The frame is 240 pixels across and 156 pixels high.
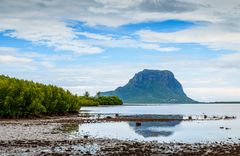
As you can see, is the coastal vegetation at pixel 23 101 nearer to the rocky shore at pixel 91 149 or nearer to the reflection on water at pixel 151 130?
the reflection on water at pixel 151 130

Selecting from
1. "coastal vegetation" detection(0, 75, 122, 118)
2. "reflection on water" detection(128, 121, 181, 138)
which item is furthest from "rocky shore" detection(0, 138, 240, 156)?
"coastal vegetation" detection(0, 75, 122, 118)

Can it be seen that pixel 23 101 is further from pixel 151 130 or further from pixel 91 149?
pixel 91 149

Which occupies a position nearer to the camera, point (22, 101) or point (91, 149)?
point (91, 149)

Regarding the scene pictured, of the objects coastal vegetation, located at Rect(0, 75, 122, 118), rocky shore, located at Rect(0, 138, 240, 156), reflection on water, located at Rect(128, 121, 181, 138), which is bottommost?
rocky shore, located at Rect(0, 138, 240, 156)

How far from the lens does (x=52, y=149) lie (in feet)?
159

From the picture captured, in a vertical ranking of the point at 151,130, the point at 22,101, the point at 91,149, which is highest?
the point at 22,101

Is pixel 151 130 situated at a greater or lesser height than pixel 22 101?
lesser

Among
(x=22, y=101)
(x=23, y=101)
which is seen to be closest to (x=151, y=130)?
(x=22, y=101)

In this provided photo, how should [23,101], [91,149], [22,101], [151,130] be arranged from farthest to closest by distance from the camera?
1. [23,101]
2. [22,101]
3. [151,130]
4. [91,149]

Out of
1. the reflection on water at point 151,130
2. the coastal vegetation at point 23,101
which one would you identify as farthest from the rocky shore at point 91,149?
the coastal vegetation at point 23,101

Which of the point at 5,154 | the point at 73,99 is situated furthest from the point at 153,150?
the point at 73,99

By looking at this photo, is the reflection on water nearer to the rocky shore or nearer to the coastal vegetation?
the rocky shore

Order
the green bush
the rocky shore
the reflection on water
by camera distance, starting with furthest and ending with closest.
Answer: the green bush → the reflection on water → the rocky shore

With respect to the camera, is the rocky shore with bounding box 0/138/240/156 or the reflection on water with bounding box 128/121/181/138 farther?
the reflection on water with bounding box 128/121/181/138
